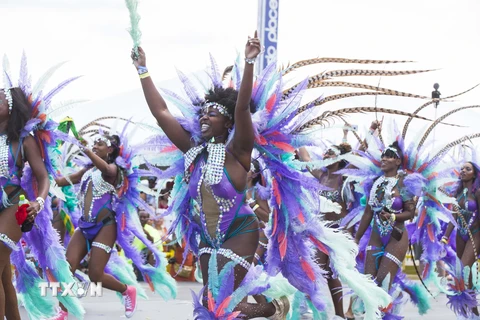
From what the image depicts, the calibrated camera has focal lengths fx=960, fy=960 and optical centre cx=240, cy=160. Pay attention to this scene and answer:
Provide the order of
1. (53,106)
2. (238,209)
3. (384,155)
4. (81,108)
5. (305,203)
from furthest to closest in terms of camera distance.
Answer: (81,108) < (384,155) < (53,106) < (305,203) < (238,209)

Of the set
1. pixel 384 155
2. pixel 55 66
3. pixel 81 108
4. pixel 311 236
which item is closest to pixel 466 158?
pixel 384 155

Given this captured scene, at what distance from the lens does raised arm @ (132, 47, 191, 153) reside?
6039mm

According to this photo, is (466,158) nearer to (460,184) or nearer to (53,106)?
(460,184)

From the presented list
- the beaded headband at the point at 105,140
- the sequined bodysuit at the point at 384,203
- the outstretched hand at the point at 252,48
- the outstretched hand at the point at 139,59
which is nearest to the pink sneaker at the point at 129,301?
the beaded headband at the point at 105,140

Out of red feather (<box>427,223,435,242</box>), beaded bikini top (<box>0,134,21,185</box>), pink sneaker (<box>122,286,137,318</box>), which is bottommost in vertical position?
pink sneaker (<box>122,286,137,318</box>)

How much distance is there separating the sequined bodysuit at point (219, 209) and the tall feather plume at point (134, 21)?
2.86 feet

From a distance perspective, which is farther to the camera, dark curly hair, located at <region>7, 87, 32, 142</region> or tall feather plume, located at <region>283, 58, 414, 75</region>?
dark curly hair, located at <region>7, 87, 32, 142</region>

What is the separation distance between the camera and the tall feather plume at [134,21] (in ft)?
19.6

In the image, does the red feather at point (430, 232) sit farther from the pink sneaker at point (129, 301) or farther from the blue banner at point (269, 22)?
the blue banner at point (269, 22)

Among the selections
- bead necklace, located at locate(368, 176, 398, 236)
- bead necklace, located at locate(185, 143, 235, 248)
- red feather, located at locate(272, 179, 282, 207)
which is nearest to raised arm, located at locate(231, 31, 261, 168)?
bead necklace, located at locate(185, 143, 235, 248)

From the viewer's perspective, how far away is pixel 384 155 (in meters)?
9.05

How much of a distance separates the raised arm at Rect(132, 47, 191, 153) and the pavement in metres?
3.99

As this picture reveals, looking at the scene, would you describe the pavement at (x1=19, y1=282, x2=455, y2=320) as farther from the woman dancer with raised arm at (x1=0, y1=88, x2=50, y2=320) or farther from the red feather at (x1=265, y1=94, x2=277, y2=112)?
the red feather at (x1=265, y1=94, x2=277, y2=112)

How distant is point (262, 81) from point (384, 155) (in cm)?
307
